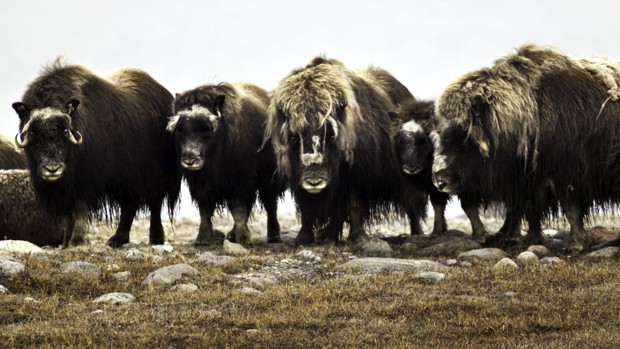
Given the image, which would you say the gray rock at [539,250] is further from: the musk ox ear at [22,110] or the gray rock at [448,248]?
the musk ox ear at [22,110]

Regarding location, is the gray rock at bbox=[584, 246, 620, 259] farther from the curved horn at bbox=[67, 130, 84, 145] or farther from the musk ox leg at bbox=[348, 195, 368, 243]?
the curved horn at bbox=[67, 130, 84, 145]

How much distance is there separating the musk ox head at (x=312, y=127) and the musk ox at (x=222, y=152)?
0.43 meters

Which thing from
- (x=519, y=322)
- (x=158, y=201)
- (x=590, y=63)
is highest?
(x=590, y=63)

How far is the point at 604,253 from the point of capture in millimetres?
10266

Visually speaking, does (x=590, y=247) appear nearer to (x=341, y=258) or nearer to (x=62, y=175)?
(x=341, y=258)

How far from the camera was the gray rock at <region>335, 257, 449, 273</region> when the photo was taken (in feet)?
31.2

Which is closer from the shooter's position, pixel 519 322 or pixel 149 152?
pixel 519 322

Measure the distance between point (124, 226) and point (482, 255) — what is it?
14.8 feet

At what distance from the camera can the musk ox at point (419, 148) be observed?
38.4ft

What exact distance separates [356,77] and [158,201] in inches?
108

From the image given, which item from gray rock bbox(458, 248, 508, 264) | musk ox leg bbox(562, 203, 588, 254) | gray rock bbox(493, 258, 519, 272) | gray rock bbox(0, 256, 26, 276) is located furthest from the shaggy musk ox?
gray rock bbox(0, 256, 26, 276)

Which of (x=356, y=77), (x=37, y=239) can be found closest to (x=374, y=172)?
(x=356, y=77)

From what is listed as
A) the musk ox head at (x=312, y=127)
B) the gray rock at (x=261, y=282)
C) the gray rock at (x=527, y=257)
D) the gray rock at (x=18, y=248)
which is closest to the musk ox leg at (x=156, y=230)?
the musk ox head at (x=312, y=127)

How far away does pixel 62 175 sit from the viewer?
1167 cm
